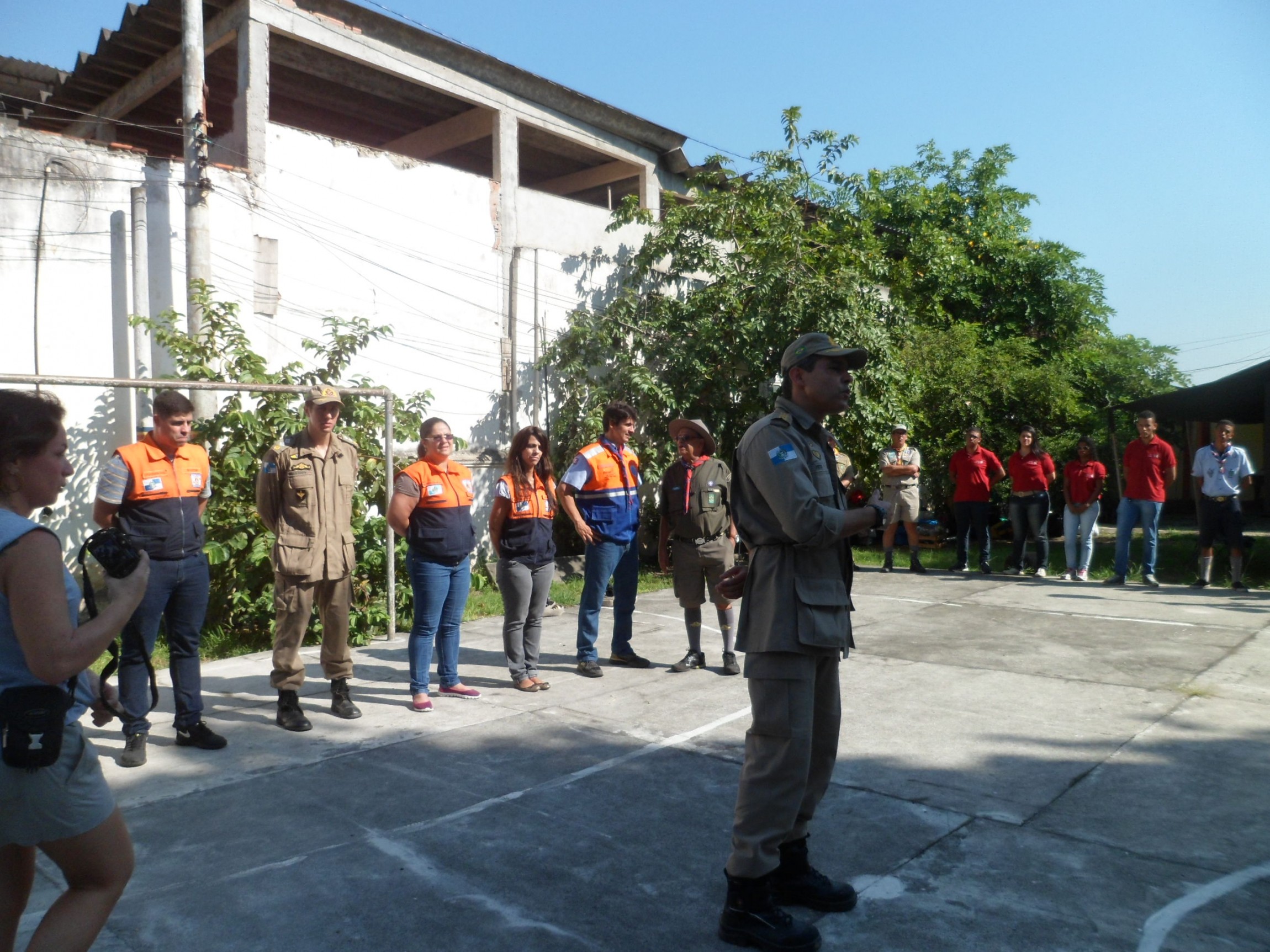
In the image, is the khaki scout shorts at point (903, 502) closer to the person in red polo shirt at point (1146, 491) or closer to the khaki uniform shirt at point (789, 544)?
the person in red polo shirt at point (1146, 491)

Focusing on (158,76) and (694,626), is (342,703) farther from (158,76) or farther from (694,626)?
(158,76)

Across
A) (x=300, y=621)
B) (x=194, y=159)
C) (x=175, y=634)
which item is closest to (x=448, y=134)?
(x=194, y=159)

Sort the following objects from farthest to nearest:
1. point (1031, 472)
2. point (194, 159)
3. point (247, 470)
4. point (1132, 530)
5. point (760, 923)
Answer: point (1031, 472), point (1132, 530), point (194, 159), point (247, 470), point (760, 923)

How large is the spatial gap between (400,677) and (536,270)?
6.88 metres

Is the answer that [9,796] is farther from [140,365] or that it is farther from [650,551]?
[650,551]

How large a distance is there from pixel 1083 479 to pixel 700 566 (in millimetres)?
6705

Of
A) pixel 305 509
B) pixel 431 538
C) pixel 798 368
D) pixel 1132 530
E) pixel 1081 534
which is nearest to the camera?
pixel 798 368

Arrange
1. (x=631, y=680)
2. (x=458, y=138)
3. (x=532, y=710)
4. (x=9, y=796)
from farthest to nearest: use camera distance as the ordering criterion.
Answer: (x=458, y=138) → (x=631, y=680) → (x=532, y=710) → (x=9, y=796)

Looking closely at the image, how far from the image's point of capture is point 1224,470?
10.5 meters

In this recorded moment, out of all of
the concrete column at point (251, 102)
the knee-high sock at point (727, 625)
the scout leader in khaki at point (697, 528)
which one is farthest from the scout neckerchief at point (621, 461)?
the concrete column at point (251, 102)

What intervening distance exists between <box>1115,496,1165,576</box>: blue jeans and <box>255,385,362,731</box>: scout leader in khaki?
9.02 metres

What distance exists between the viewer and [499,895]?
3.52m

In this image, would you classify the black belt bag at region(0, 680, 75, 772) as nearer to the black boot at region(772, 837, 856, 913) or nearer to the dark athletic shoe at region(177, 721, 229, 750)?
the black boot at region(772, 837, 856, 913)

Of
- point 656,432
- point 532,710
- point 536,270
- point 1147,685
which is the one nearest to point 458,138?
point 536,270
